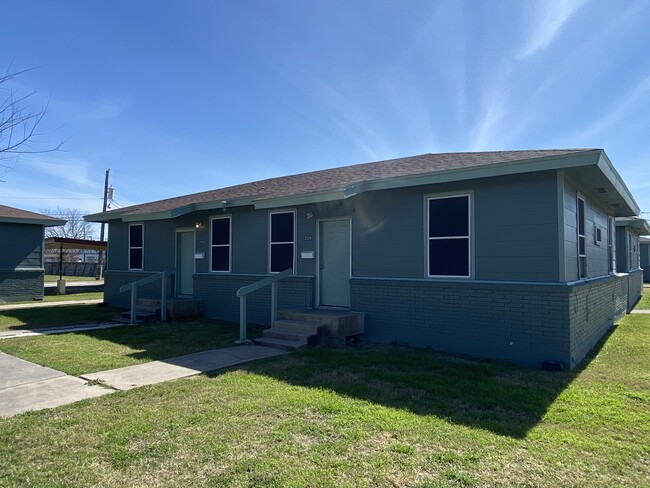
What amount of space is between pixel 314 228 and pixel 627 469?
23.3 feet

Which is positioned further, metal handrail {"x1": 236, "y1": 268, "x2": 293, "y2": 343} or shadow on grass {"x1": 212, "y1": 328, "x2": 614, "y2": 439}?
metal handrail {"x1": 236, "y1": 268, "x2": 293, "y2": 343}

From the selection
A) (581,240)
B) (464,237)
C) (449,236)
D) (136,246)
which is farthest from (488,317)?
(136,246)

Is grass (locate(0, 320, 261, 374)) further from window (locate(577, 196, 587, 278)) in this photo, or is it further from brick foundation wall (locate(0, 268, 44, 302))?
brick foundation wall (locate(0, 268, 44, 302))

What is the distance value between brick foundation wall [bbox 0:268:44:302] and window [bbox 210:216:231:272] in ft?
33.6

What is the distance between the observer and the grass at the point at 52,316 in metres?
10.7

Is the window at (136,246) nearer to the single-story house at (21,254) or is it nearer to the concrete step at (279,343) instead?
the single-story house at (21,254)

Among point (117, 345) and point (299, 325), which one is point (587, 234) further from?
point (117, 345)

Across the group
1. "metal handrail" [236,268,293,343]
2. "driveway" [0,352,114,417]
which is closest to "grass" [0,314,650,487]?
"driveway" [0,352,114,417]

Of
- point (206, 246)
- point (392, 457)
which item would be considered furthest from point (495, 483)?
point (206, 246)

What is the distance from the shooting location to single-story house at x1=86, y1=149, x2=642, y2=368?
647 centimetres

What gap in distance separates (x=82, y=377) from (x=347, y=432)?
13.0ft

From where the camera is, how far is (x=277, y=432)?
3.82 meters

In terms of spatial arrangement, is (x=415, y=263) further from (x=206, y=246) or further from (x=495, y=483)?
(x=206, y=246)

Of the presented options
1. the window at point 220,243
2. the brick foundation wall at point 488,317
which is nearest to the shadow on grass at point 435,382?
the brick foundation wall at point 488,317
